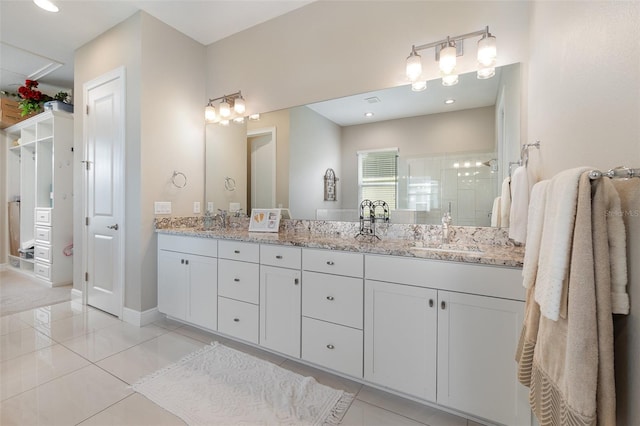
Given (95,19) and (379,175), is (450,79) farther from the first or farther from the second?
(95,19)

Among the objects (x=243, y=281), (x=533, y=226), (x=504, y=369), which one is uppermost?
(x=533, y=226)

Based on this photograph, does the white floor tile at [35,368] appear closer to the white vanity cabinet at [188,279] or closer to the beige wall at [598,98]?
the white vanity cabinet at [188,279]

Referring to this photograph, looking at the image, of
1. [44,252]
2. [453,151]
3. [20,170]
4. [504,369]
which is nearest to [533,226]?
[504,369]

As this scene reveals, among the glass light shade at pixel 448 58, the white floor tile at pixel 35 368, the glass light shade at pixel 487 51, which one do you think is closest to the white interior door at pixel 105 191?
the white floor tile at pixel 35 368

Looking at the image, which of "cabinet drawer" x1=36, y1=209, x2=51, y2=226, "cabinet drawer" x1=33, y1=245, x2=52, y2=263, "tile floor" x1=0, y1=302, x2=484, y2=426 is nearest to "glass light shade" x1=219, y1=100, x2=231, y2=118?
"tile floor" x1=0, y1=302, x2=484, y2=426

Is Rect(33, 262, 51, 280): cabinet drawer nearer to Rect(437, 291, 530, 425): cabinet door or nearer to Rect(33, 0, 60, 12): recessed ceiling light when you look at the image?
Rect(33, 0, 60, 12): recessed ceiling light

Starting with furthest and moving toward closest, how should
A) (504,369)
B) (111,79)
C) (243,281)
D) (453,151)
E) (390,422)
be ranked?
(111,79) < (243,281) < (453,151) < (390,422) < (504,369)

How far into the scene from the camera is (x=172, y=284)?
2586 mm

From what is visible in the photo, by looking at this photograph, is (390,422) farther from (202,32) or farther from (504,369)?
(202,32)

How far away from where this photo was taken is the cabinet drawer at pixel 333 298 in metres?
1.67

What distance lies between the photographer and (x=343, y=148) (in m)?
2.34

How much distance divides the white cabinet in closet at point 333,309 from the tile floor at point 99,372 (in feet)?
0.64

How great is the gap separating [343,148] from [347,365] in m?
1.59

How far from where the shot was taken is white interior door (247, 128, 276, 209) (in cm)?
270
